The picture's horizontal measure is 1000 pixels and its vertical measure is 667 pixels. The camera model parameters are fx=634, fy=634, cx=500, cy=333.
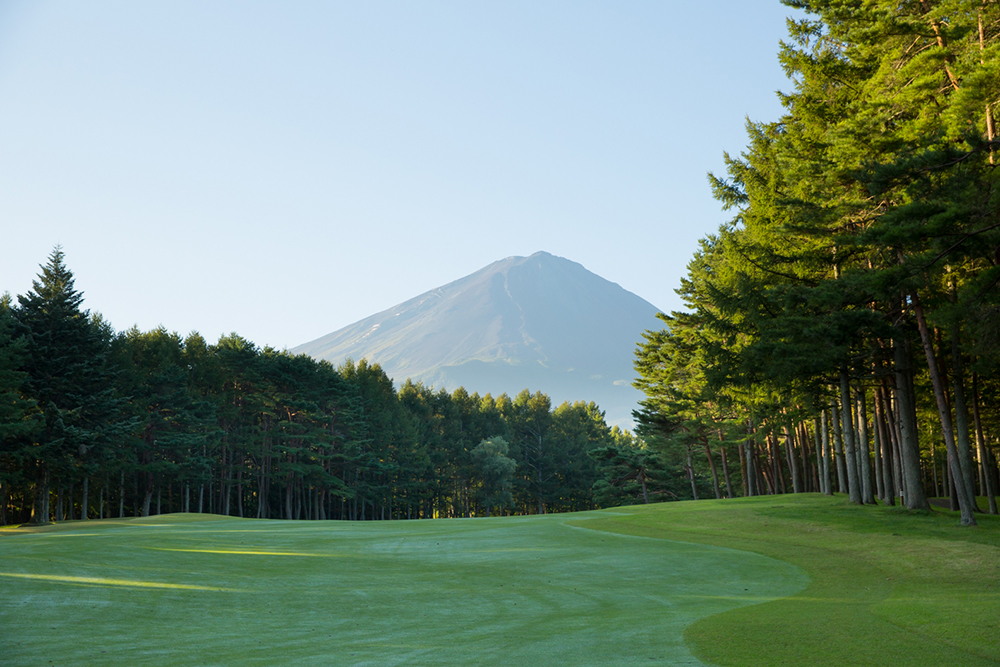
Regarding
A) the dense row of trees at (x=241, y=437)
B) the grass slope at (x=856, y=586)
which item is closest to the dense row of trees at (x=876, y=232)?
the grass slope at (x=856, y=586)

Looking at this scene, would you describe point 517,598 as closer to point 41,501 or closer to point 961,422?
point 961,422

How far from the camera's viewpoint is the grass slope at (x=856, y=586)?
312 inches

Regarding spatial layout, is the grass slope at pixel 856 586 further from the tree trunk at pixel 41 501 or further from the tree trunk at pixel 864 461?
the tree trunk at pixel 41 501

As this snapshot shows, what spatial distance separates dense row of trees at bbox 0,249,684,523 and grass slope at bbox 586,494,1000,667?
3336 centimetres

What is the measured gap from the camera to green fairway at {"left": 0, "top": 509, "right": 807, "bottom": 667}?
323 inches

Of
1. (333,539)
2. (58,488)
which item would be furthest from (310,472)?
(333,539)

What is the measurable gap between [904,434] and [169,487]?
5639 cm

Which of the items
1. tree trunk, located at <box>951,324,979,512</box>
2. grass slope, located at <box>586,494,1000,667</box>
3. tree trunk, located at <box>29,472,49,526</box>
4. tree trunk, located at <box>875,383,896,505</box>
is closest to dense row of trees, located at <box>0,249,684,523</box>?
tree trunk, located at <box>29,472,49,526</box>

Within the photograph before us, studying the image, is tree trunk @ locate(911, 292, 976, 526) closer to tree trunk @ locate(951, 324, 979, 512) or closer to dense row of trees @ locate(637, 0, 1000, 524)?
dense row of trees @ locate(637, 0, 1000, 524)

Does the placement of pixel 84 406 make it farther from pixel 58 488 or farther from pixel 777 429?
pixel 777 429

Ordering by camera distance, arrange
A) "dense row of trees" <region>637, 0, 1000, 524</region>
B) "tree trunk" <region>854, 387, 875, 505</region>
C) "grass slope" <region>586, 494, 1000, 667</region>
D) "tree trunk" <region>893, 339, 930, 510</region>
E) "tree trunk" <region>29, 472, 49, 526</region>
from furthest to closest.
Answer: "tree trunk" <region>29, 472, 49, 526</region>, "tree trunk" <region>854, 387, 875, 505</region>, "tree trunk" <region>893, 339, 930, 510</region>, "dense row of trees" <region>637, 0, 1000, 524</region>, "grass slope" <region>586, 494, 1000, 667</region>

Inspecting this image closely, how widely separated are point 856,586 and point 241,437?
185 feet

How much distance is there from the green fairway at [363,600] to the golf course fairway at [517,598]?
0.18ft

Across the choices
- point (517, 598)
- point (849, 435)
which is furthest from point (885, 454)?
point (517, 598)
